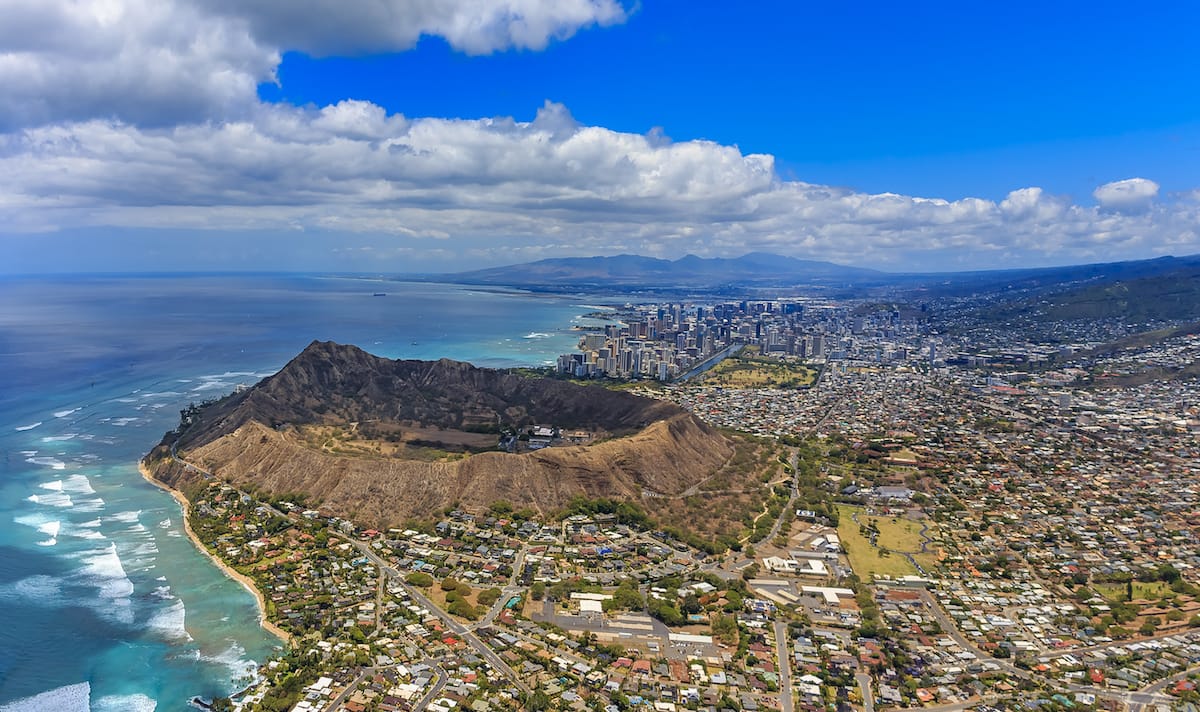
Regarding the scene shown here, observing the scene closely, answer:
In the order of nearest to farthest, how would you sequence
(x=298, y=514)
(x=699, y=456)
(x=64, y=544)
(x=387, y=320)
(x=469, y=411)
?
(x=64, y=544) → (x=298, y=514) → (x=699, y=456) → (x=469, y=411) → (x=387, y=320)

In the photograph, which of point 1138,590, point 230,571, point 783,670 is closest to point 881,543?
point 1138,590

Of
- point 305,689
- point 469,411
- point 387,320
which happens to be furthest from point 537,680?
point 387,320

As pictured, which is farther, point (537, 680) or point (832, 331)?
point (832, 331)

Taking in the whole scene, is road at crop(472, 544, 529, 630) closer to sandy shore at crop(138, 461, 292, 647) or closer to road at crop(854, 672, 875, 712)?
sandy shore at crop(138, 461, 292, 647)

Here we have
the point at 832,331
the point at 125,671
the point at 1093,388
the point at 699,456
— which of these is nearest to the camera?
the point at 125,671

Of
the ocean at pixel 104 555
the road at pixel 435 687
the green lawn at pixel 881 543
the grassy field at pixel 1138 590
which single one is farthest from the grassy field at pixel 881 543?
the ocean at pixel 104 555

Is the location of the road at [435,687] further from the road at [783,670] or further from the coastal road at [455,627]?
the road at [783,670]

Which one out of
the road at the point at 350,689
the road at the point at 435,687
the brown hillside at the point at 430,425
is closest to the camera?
the road at the point at 350,689

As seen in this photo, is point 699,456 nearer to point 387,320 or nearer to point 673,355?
point 673,355
